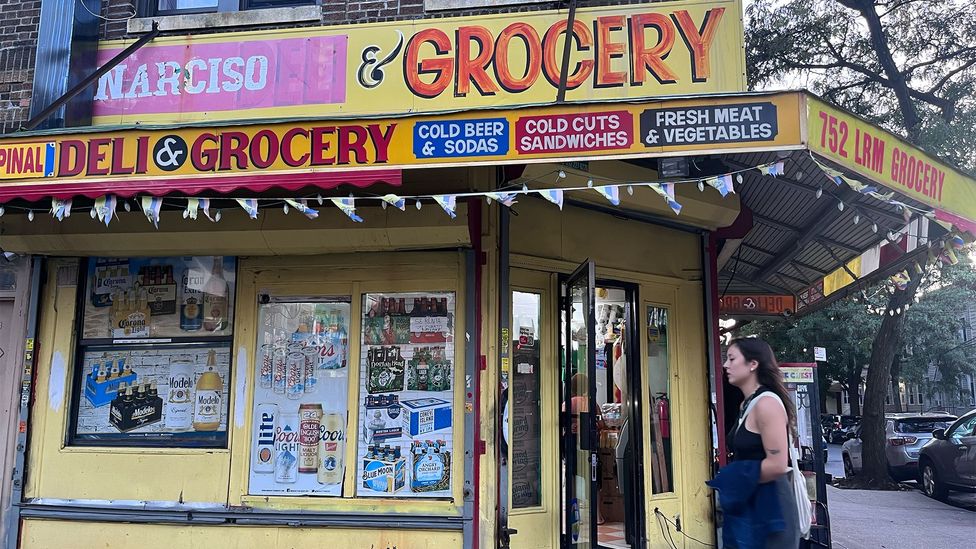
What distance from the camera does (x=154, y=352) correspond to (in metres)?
6.26

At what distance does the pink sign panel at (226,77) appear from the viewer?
20.9 ft

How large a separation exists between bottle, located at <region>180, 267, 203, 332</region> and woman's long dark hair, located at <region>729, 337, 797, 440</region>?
4.67 meters

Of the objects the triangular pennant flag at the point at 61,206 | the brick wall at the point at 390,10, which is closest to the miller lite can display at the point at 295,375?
the triangular pennant flag at the point at 61,206

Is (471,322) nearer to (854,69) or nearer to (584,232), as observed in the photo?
(584,232)

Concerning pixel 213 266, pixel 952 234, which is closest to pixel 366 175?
pixel 213 266

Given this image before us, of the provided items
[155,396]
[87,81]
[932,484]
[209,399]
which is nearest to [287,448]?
[209,399]

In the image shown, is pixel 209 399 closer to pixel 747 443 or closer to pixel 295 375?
pixel 295 375

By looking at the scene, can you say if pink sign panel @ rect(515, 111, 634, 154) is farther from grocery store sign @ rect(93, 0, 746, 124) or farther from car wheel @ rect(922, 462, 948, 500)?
car wheel @ rect(922, 462, 948, 500)

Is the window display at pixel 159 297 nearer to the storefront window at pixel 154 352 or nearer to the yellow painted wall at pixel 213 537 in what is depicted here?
the storefront window at pixel 154 352

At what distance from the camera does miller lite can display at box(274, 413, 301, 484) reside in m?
5.80

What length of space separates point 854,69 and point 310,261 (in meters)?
10.9

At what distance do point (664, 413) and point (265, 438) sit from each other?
3.70 m

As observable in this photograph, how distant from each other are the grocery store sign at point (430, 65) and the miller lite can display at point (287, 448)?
9.00ft

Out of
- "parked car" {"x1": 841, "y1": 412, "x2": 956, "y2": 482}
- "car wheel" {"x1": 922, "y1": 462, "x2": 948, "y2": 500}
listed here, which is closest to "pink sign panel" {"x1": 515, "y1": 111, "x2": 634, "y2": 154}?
"car wheel" {"x1": 922, "y1": 462, "x2": 948, "y2": 500}
